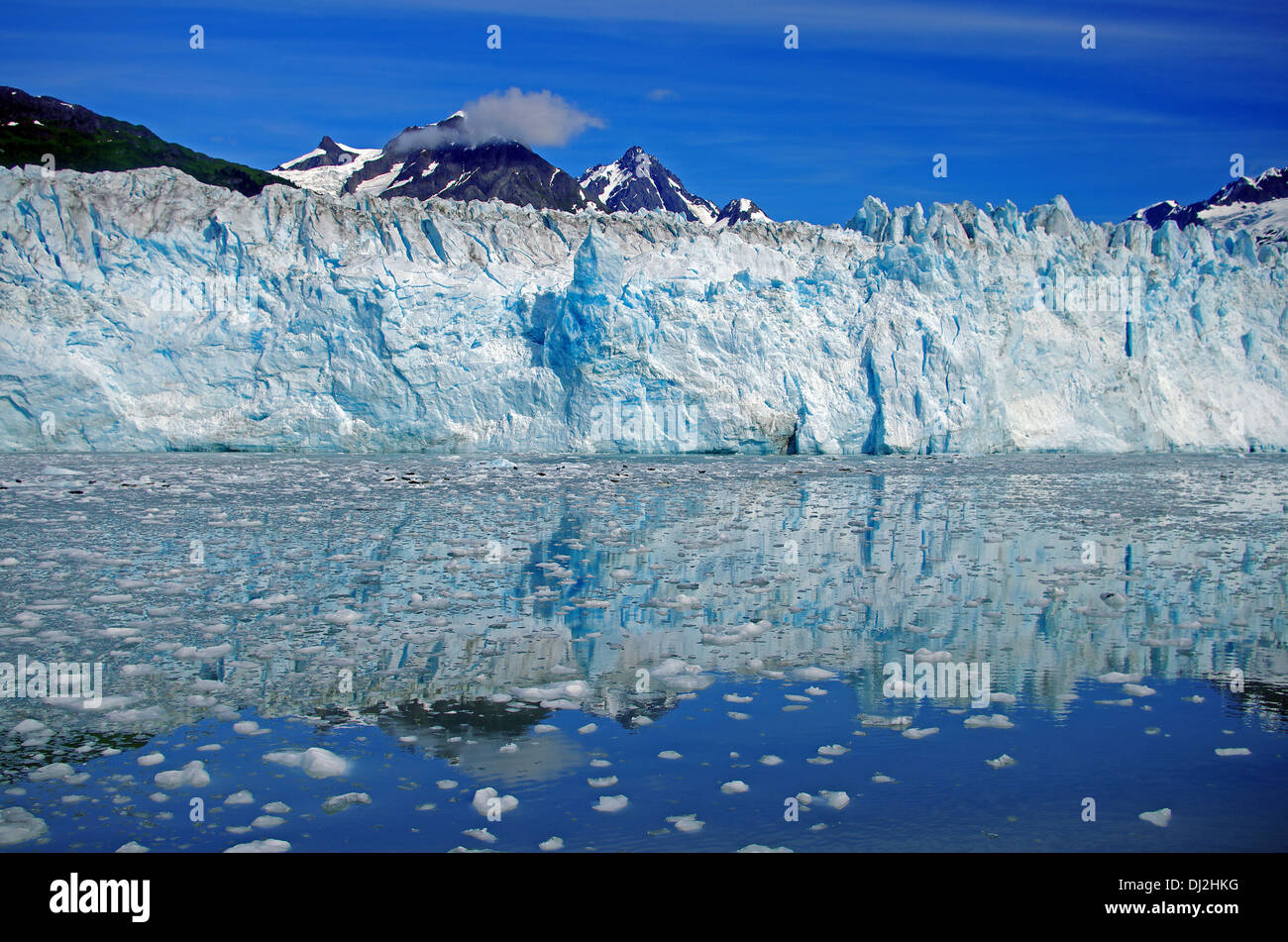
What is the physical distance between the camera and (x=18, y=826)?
3.00 metres

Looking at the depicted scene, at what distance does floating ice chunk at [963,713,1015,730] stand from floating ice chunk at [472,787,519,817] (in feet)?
6.68

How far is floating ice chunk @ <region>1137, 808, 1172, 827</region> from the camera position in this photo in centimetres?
312

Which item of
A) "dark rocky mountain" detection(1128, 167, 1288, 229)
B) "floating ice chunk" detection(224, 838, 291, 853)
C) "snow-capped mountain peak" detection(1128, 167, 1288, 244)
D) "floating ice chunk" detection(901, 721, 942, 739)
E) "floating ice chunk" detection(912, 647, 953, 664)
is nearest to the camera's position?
"floating ice chunk" detection(224, 838, 291, 853)

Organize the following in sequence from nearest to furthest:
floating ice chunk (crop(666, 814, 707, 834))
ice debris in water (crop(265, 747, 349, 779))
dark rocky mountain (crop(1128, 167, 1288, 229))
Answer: floating ice chunk (crop(666, 814, 707, 834)) < ice debris in water (crop(265, 747, 349, 779)) < dark rocky mountain (crop(1128, 167, 1288, 229))

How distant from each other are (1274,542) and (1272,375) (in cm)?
2247

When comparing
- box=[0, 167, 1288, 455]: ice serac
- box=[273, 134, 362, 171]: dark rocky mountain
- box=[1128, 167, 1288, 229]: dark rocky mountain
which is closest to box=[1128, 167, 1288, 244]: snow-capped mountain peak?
box=[1128, 167, 1288, 229]: dark rocky mountain

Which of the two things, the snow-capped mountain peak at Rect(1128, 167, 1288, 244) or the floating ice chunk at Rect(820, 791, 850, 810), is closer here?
the floating ice chunk at Rect(820, 791, 850, 810)

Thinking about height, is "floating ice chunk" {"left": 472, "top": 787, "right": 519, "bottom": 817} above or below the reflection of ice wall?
below

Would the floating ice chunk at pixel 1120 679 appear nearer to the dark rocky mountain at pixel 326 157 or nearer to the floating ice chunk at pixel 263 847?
the floating ice chunk at pixel 263 847

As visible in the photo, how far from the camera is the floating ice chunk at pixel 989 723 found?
4.06 m

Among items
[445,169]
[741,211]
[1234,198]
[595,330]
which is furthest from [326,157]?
[1234,198]

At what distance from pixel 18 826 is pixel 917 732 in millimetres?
3349

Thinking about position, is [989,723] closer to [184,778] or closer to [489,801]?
[489,801]

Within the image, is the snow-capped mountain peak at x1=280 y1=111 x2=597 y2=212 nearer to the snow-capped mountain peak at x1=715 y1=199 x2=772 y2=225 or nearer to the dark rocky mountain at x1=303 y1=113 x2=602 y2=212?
the dark rocky mountain at x1=303 y1=113 x2=602 y2=212
